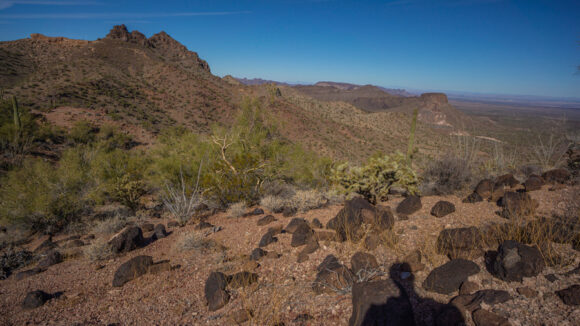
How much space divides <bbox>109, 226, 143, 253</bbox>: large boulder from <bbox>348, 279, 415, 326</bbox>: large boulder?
512cm

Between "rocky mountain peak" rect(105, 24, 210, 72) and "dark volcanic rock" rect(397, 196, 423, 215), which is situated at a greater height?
"rocky mountain peak" rect(105, 24, 210, 72)

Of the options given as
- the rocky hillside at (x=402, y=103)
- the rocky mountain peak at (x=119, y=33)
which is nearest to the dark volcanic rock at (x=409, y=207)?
the rocky mountain peak at (x=119, y=33)

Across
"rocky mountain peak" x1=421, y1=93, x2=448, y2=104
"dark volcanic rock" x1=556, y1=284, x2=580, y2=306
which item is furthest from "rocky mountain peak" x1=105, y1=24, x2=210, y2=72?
"rocky mountain peak" x1=421, y1=93, x2=448, y2=104

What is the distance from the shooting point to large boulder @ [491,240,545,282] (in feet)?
9.07

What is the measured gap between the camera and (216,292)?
331 cm

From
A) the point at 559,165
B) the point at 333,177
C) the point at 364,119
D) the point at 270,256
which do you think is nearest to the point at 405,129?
the point at 364,119

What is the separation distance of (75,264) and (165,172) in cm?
469

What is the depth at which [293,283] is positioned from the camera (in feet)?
11.4

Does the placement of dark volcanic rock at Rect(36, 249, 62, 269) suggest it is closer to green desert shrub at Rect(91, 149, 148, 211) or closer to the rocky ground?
the rocky ground

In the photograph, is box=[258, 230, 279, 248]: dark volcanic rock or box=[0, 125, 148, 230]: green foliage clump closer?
box=[258, 230, 279, 248]: dark volcanic rock

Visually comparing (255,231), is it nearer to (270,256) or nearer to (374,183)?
(270,256)

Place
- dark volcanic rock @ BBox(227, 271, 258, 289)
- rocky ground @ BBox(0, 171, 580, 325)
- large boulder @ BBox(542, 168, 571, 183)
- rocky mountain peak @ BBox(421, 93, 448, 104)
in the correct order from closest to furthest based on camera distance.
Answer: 1. rocky ground @ BBox(0, 171, 580, 325)
2. dark volcanic rock @ BBox(227, 271, 258, 289)
3. large boulder @ BBox(542, 168, 571, 183)
4. rocky mountain peak @ BBox(421, 93, 448, 104)

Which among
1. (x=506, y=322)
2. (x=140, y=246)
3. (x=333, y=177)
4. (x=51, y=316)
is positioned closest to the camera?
(x=506, y=322)

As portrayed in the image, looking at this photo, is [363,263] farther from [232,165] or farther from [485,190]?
[232,165]
